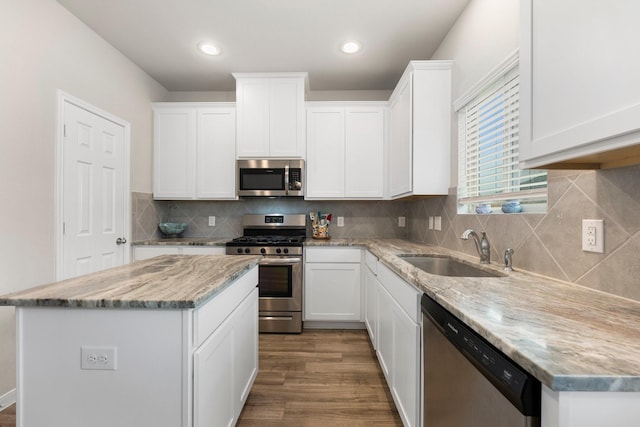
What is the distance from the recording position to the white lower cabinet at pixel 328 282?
302cm

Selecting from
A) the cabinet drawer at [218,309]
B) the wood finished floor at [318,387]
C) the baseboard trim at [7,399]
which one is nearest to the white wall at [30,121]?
the baseboard trim at [7,399]

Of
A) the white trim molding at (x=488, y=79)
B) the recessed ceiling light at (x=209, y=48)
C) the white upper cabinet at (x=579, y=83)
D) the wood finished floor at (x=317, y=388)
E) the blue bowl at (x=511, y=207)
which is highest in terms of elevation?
the recessed ceiling light at (x=209, y=48)

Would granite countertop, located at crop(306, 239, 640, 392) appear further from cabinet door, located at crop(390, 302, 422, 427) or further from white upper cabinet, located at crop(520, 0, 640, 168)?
white upper cabinet, located at crop(520, 0, 640, 168)

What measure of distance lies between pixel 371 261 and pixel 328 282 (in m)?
0.61

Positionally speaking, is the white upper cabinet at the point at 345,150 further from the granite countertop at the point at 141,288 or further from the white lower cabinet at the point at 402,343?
the granite countertop at the point at 141,288

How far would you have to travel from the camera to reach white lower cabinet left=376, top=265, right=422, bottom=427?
1344 millimetres

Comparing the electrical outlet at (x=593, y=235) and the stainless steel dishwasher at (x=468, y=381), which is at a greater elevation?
the electrical outlet at (x=593, y=235)

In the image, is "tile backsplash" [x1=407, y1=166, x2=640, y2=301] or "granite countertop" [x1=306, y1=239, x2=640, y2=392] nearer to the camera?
"granite countertop" [x1=306, y1=239, x2=640, y2=392]

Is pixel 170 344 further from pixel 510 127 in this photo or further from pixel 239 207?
pixel 239 207

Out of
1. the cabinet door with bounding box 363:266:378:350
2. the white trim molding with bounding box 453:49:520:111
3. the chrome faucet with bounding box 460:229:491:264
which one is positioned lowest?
the cabinet door with bounding box 363:266:378:350

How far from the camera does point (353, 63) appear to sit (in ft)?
9.91

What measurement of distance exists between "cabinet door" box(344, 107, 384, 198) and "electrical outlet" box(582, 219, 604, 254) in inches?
84.5

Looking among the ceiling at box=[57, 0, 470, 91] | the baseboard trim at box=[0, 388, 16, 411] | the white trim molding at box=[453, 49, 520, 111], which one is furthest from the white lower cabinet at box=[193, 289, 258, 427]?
the ceiling at box=[57, 0, 470, 91]

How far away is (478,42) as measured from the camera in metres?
2.01
